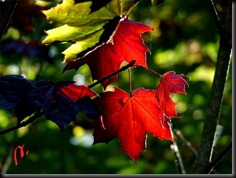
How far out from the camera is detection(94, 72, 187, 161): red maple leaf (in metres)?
1.08

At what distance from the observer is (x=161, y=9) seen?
362 centimetres

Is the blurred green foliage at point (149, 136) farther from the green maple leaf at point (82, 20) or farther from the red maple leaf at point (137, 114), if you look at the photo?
the green maple leaf at point (82, 20)

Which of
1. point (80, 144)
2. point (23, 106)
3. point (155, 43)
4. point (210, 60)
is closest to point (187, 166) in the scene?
point (80, 144)

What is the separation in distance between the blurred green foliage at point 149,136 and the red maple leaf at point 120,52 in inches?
51.8

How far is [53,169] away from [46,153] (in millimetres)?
118

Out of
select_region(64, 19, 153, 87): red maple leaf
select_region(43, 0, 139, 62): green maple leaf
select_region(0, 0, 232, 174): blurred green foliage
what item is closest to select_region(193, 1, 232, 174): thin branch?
select_region(64, 19, 153, 87): red maple leaf

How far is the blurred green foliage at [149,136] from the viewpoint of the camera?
2.79 m

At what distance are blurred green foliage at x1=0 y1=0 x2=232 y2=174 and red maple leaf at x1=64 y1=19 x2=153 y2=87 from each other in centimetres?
132

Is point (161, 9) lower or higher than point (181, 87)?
lower

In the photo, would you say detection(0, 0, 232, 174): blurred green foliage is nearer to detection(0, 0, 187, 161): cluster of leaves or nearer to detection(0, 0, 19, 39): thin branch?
detection(0, 0, 187, 161): cluster of leaves

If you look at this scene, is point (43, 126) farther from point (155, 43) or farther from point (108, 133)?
point (108, 133)

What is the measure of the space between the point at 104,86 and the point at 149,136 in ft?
8.34

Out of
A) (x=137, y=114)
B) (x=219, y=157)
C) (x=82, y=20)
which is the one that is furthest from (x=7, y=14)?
(x=219, y=157)

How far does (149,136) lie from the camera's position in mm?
3539
